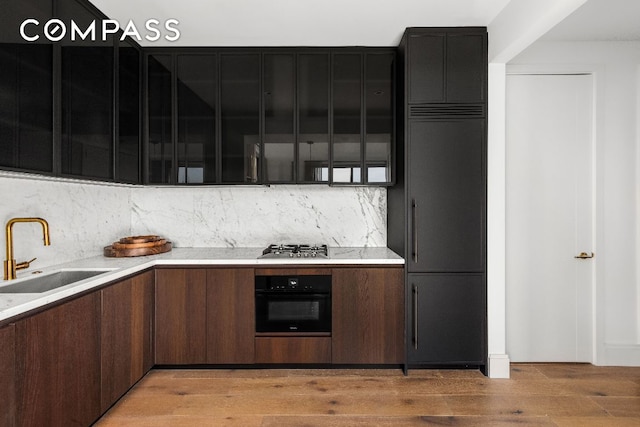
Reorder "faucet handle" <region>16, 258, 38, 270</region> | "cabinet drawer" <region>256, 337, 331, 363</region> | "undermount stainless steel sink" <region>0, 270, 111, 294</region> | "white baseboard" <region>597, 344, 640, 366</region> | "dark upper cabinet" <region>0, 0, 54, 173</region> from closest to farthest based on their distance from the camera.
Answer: "dark upper cabinet" <region>0, 0, 54, 173</region>, "undermount stainless steel sink" <region>0, 270, 111, 294</region>, "faucet handle" <region>16, 258, 38, 270</region>, "cabinet drawer" <region>256, 337, 331, 363</region>, "white baseboard" <region>597, 344, 640, 366</region>

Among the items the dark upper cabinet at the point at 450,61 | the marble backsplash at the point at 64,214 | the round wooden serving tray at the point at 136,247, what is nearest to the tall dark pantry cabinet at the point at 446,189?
the dark upper cabinet at the point at 450,61

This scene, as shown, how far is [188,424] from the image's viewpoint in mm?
→ 2287

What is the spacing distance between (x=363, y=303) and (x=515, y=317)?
52.6 inches

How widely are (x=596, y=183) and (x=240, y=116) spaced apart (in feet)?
9.74

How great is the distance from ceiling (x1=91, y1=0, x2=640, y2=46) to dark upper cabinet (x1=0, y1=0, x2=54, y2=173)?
28.3 inches

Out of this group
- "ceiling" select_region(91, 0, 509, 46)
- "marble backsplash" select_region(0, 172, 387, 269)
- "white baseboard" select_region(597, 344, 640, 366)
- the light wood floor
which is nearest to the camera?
the light wood floor

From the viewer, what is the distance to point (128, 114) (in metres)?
2.97

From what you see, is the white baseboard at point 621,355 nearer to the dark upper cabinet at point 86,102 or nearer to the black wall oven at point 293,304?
the black wall oven at point 293,304

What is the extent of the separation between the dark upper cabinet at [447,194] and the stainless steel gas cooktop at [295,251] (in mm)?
746

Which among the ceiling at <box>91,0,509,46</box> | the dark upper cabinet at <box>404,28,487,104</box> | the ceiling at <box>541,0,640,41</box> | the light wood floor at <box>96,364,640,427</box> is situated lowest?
the light wood floor at <box>96,364,640,427</box>

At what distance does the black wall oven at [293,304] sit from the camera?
2.96 m

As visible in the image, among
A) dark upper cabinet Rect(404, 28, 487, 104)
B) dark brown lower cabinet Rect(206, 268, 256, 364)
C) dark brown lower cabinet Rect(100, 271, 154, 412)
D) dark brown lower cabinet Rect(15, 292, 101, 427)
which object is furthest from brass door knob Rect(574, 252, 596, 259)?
dark brown lower cabinet Rect(15, 292, 101, 427)

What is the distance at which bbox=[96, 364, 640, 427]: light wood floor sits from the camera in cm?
233

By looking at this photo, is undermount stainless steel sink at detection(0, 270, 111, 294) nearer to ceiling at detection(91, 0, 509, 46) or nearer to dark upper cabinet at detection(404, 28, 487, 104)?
ceiling at detection(91, 0, 509, 46)
